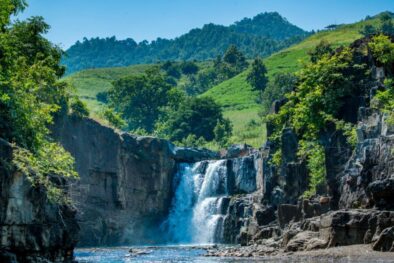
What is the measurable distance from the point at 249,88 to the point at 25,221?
464 ft

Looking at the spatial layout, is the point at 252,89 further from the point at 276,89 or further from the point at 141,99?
the point at 141,99

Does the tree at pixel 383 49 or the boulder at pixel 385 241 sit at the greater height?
the tree at pixel 383 49

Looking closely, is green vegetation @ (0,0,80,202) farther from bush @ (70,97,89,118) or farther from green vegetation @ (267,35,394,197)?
bush @ (70,97,89,118)

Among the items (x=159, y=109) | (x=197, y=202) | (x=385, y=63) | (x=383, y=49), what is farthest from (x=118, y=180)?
(x=159, y=109)

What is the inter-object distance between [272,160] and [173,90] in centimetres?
7524

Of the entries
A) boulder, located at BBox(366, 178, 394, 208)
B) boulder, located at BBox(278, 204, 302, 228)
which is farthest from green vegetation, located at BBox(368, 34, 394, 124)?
boulder, located at BBox(278, 204, 302, 228)

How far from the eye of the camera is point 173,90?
494 feet

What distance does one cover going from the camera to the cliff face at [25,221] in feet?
104

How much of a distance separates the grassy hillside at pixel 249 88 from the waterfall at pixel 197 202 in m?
36.1

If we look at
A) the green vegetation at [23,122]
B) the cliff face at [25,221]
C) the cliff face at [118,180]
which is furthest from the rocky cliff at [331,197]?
the cliff face at [25,221]

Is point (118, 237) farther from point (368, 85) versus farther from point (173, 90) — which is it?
point (173, 90)

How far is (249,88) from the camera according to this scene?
564 feet

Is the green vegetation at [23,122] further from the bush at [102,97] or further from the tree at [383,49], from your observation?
the bush at [102,97]

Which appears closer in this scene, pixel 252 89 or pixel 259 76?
pixel 259 76
